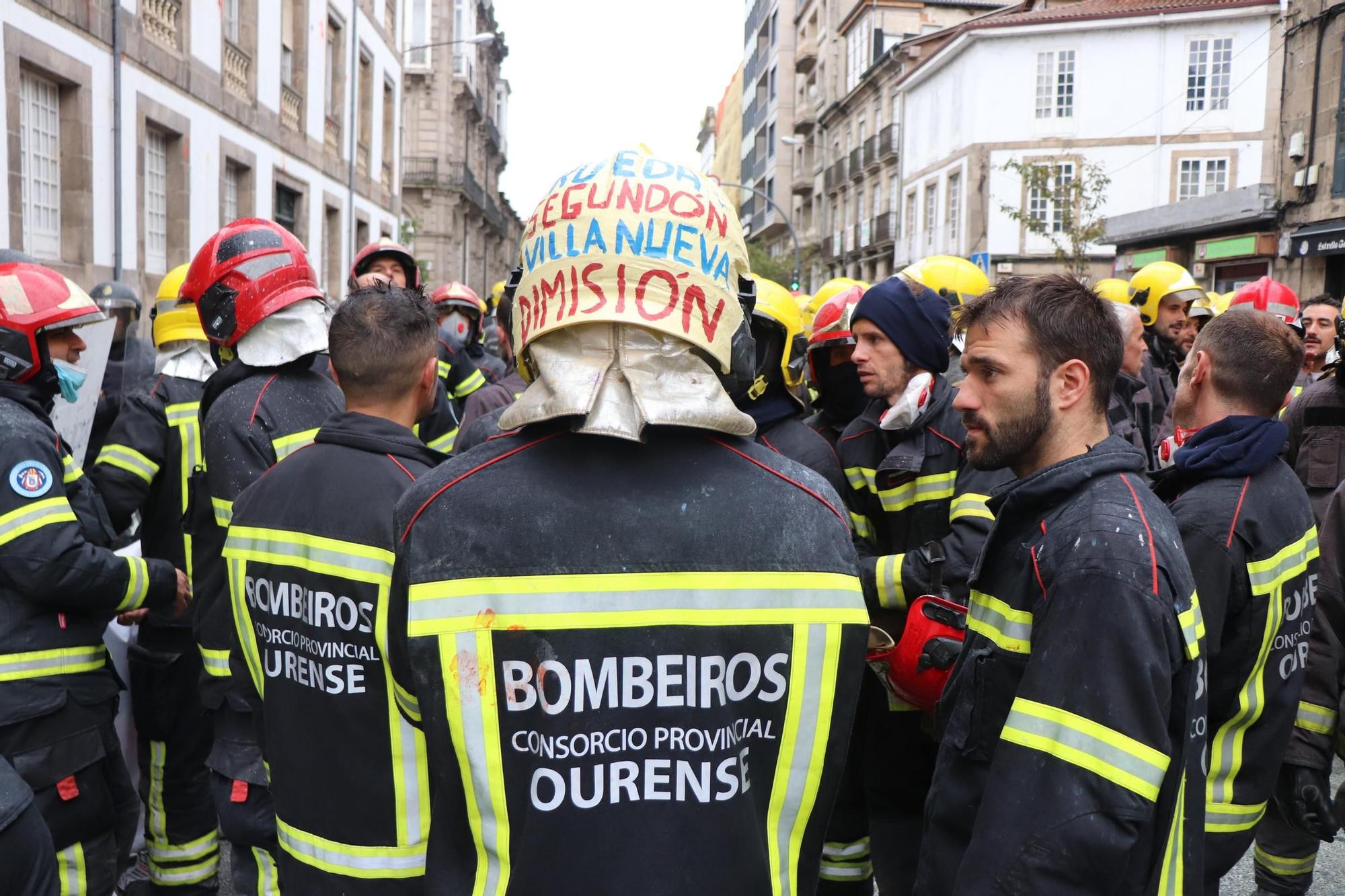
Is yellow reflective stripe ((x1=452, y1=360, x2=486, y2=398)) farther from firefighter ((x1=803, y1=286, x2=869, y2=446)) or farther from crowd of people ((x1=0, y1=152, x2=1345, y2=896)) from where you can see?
firefighter ((x1=803, y1=286, x2=869, y2=446))

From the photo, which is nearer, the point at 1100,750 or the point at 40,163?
the point at 1100,750

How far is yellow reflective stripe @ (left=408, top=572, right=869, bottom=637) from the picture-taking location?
165 centimetres

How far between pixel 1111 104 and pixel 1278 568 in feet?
118

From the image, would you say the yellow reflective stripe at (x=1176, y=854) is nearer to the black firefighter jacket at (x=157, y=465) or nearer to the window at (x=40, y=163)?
the black firefighter jacket at (x=157, y=465)

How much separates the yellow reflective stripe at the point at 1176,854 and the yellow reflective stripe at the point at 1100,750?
142mm

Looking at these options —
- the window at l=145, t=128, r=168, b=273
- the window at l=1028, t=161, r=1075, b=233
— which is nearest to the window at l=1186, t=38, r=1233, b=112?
the window at l=1028, t=161, r=1075, b=233

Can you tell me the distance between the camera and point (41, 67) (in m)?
10.9

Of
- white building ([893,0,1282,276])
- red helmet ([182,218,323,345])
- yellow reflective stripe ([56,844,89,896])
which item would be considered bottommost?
yellow reflective stripe ([56,844,89,896])

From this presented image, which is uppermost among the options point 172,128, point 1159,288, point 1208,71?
point 1208,71

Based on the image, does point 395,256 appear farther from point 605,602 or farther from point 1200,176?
point 1200,176

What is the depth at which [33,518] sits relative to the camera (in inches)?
127

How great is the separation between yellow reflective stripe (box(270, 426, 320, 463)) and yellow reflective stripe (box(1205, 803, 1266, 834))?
112 inches

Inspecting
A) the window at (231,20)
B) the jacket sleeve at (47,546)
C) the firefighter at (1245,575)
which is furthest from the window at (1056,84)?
the jacket sleeve at (47,546)

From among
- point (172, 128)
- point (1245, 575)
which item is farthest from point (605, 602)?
point (172, 128)
